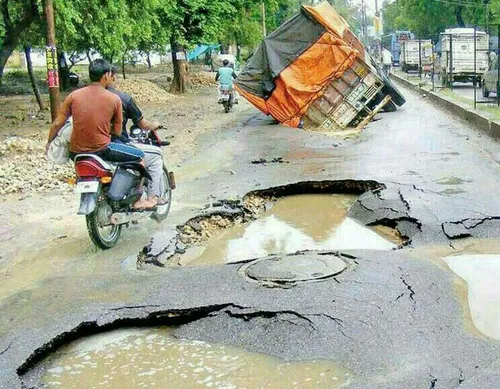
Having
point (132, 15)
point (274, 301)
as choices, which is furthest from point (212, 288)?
point (132, 15)

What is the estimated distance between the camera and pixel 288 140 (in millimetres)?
14812

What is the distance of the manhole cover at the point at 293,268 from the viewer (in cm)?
513

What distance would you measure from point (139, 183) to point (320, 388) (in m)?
3.78

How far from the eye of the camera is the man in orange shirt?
245 inches

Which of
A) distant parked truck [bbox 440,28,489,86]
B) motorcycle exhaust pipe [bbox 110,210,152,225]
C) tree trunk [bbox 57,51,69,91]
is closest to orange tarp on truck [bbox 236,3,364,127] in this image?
motorcycle exhaust pipe [bbox 110,210,152,225]

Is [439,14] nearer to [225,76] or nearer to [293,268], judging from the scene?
[225,76]

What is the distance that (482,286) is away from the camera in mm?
5027

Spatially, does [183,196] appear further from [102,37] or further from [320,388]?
[102,37]

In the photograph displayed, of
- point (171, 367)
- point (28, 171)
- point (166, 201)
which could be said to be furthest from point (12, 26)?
point (171, 367)

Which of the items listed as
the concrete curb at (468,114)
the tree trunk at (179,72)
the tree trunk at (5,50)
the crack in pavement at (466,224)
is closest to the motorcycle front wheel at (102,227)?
the crack in pavement at (466,224)

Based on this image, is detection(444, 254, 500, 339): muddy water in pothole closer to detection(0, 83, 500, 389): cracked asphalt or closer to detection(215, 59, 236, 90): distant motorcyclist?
detection(0, 83, 500, 389): cracked asphalt

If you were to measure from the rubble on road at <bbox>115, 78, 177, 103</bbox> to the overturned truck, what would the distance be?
11144 millimetres

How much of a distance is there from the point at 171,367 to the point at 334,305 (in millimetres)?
1263

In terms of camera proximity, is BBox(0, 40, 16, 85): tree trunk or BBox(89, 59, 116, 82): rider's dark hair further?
BBox(0, 40, 16, 85): tree trunk
